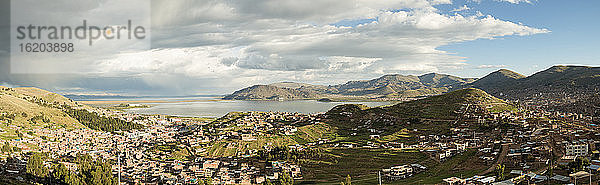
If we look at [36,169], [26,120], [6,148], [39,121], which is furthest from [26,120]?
[36,169]

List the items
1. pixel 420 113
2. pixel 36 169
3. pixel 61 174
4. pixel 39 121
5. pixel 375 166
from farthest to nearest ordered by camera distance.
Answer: pixel 420 113
pixel 39 121
pixel 375 166
pixel 36 169
pixel 61 174

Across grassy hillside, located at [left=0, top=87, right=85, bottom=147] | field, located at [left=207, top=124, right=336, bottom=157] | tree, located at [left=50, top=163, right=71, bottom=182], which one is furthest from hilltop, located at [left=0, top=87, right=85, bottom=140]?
tree, located at [left=50, top=163, right=71, bottom=182]

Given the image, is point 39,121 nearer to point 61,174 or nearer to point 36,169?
point 36,169

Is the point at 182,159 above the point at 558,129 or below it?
below

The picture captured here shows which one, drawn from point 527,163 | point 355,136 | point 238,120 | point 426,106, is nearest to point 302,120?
point 238,120

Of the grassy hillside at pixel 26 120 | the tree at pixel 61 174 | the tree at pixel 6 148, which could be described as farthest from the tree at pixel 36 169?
the grassy hillside at pixel 26 120

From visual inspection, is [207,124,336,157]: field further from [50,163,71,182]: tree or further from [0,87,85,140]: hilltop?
[0,87,85,140]: hilltop

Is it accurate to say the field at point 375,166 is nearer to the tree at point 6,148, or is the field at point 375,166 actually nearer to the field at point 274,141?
the field at point 274,141

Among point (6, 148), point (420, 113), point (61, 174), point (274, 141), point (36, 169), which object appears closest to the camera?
point (61, 174)

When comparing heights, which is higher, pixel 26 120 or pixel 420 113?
pixel 26 120

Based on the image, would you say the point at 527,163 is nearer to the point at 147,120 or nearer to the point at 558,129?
the point at 558,129

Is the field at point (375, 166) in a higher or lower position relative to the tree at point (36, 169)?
lower
